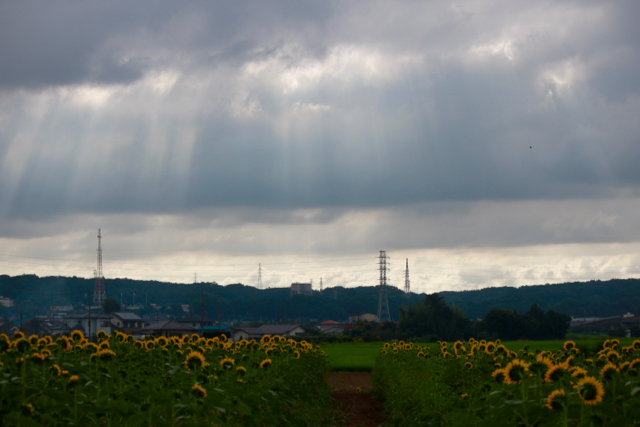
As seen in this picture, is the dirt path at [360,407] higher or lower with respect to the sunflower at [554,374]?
lower

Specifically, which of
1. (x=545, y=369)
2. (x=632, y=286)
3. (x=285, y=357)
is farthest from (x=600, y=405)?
(x=632, y=286)

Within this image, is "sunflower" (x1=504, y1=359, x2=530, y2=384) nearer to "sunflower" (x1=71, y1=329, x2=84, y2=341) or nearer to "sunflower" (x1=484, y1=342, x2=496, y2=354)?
"sunflower" (x1=71, y1=329, x2=84, y2=341)

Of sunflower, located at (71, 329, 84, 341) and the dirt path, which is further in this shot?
the dirt path

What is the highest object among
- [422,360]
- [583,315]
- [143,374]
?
[143,374]

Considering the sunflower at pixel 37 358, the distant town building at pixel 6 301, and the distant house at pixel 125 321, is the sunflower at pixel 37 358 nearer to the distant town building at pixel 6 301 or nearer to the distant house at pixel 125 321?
the distant house at pixel 125 321

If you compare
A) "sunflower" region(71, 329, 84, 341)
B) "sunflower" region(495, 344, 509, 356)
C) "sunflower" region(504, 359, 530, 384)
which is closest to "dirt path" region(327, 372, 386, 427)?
"sunflower" region(495, 344, 509, 356)

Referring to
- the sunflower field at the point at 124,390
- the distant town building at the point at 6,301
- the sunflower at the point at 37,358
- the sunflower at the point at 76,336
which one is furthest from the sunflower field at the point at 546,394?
the distant town building at the point at 6,301

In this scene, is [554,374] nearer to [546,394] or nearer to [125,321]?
[546,394]

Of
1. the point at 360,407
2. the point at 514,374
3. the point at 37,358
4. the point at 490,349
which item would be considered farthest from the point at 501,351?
the point at 360,407

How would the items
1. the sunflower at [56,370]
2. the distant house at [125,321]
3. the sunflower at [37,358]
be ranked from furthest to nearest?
1. the distant house at [125,321]
2. the sunflower at [56,370]
3. the sunflower at [37,358]

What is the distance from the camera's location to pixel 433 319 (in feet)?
330

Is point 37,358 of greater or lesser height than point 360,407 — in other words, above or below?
above

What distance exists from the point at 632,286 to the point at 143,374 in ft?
717

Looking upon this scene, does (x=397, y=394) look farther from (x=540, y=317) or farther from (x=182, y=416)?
(x=540, y=317)
